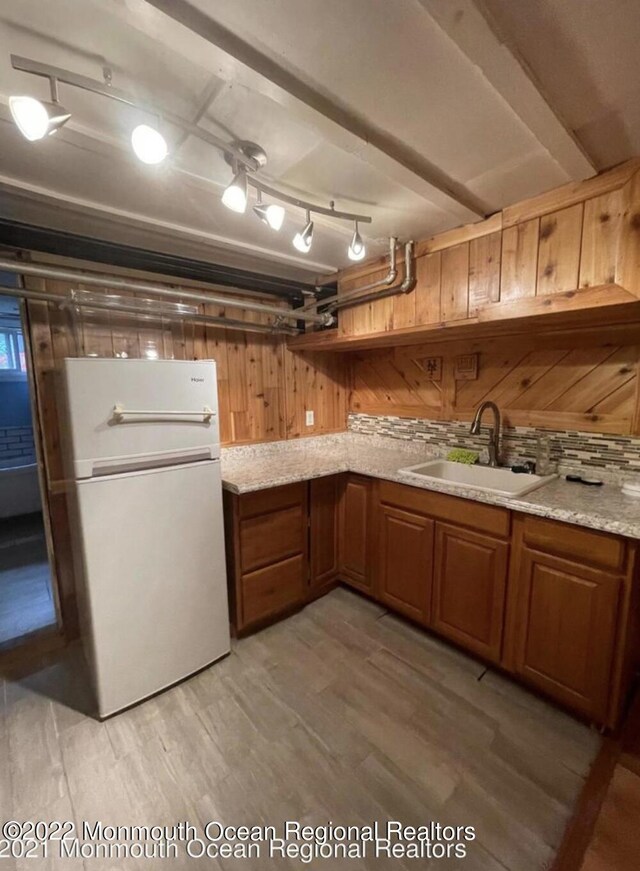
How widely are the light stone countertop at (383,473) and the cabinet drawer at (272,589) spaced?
1.83 ft

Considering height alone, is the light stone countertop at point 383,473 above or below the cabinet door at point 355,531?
above

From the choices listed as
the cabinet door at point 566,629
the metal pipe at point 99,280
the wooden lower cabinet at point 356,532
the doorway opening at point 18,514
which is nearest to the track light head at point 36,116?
the metal pipe at point 99,280

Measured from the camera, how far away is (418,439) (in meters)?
2.63

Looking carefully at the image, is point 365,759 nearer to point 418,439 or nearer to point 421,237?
point 418,439

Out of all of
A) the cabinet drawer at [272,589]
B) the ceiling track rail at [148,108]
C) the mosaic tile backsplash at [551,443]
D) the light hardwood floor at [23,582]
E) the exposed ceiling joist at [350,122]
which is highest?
the exposed ceiling joist at [350,122]

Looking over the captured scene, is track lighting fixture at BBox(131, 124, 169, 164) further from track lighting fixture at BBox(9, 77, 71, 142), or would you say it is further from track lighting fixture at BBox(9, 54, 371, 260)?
track lighting fixture at BBox(9, 77, 71, 142)

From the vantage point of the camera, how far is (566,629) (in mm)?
1531

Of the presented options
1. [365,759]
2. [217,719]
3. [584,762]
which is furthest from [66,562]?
[584,762]

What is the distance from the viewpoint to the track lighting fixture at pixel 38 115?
2.67 feet

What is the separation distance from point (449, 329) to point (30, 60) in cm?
170

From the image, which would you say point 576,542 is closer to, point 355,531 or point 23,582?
point 355,531

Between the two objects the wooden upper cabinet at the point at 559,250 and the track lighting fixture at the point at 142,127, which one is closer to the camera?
the track lighting fixture at the point at 142,127

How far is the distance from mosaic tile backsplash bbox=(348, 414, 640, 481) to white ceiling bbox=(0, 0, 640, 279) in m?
1.19

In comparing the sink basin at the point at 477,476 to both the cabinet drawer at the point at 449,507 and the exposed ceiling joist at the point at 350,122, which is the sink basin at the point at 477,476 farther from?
the exposed ceiling joist at the point at 350,122
